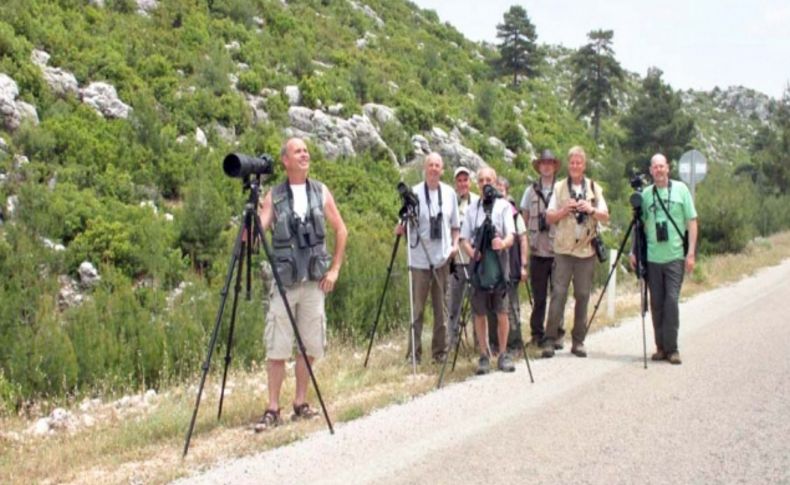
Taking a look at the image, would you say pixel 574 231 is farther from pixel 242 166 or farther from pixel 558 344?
pixel 242 166

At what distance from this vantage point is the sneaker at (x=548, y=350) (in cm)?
838

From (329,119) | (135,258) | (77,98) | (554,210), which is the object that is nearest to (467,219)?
(554,210)

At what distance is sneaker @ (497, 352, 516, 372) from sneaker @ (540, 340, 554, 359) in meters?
0.81

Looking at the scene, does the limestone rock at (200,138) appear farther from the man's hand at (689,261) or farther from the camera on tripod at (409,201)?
the man's hand at (689,261)

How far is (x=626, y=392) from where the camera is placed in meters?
6.71

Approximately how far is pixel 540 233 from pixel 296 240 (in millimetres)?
4034

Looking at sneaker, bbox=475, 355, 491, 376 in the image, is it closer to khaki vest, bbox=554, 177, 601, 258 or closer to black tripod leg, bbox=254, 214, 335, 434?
khaki vest, bbox=554, 177, 601, 258

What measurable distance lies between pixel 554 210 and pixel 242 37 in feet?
64.1

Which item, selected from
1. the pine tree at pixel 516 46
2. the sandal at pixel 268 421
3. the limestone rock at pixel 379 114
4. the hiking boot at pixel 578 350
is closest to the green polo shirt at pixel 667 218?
the hiking boot at pixel 578 350

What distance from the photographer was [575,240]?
8.45 m

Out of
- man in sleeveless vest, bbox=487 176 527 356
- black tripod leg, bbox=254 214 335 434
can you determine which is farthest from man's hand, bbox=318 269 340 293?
man in sleeveless vest, bbox=487 176 527 356

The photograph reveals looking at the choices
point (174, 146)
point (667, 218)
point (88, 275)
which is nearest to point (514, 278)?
point (667, 218)

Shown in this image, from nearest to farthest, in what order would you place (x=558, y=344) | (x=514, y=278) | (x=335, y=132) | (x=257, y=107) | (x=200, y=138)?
(x=514, y=278) < (x=558, y=344) < (x=200, y=138) < (x=257, y=107) < (x=335, y=132)

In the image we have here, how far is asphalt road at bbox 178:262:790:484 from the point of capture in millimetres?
4723
